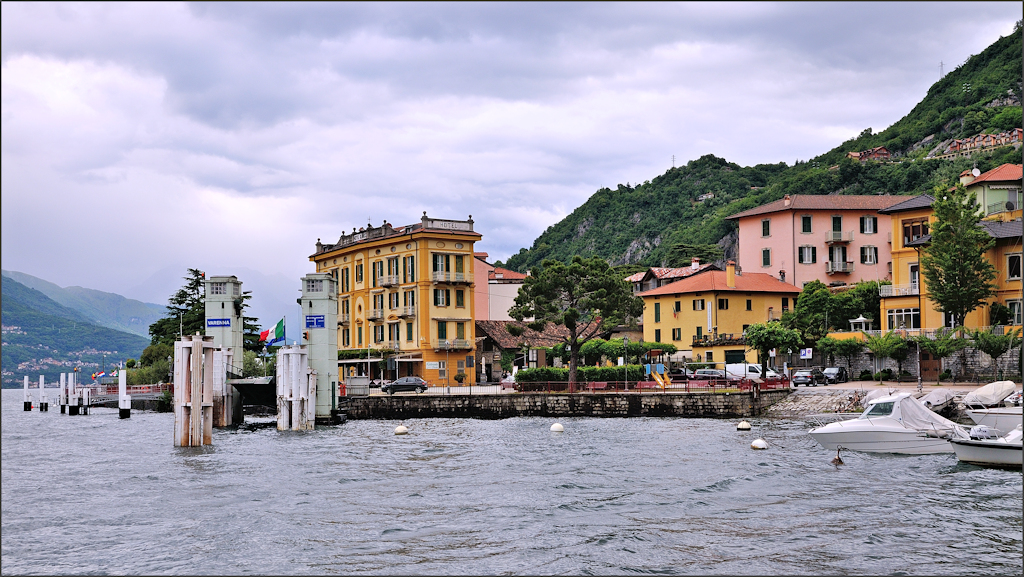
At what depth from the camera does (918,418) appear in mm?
30672

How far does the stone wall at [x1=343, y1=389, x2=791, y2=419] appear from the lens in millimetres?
50250

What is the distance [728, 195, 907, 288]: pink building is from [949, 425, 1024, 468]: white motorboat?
57802 millimetres

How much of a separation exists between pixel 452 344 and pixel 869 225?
4138cm

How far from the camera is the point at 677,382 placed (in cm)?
5681

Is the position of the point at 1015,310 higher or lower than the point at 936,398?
higher

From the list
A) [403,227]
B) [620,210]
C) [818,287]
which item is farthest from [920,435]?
[620,210]

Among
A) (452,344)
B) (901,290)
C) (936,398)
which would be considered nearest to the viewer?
(936,398)

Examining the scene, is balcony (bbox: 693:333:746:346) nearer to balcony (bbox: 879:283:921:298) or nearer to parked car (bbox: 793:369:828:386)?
parked car (bbox: 793:369:828:386)

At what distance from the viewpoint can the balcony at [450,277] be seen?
7362cm

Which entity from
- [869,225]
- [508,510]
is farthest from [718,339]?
[508,510]

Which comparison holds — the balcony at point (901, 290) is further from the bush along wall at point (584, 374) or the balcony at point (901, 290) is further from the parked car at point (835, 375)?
the bush along wall at point (584, 374)

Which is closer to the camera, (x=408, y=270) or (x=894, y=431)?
(x=894, y=431)

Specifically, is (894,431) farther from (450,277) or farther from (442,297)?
(442,297)

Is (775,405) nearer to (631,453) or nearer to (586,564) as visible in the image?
(631,453)
